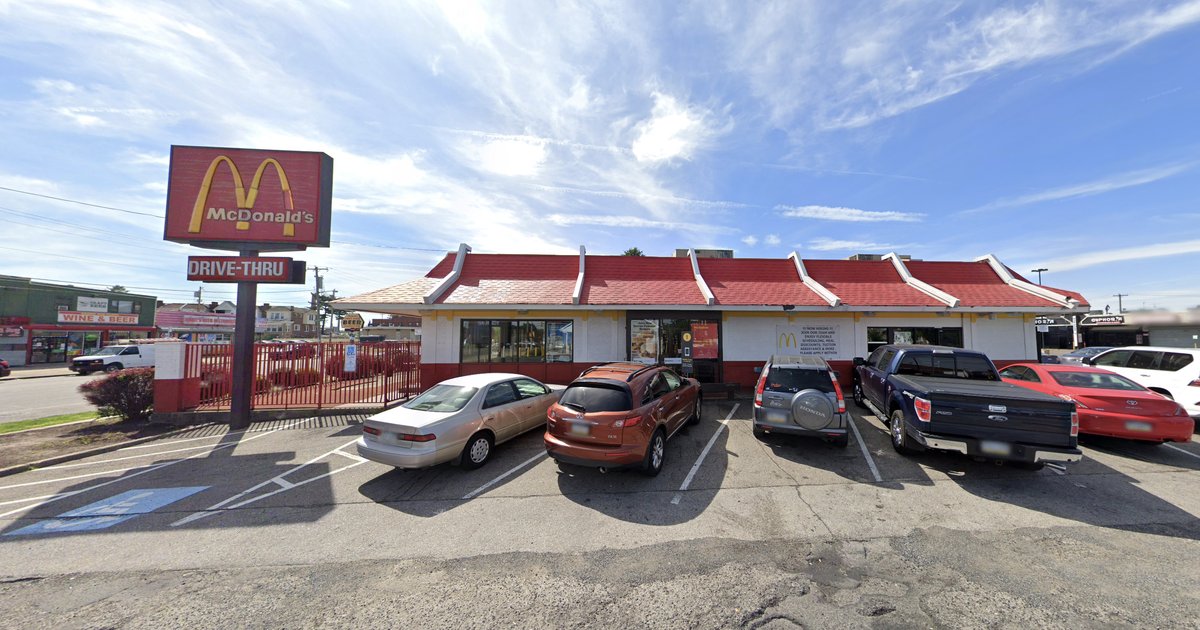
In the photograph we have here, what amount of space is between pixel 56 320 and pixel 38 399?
2808 cm

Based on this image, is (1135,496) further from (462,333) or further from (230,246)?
(230,246)

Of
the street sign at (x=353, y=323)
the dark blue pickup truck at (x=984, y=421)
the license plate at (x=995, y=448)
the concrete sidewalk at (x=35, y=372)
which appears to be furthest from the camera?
the concrete sidewalk at (x=35, y=372)

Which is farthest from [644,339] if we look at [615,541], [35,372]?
[35,372]

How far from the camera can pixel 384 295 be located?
12.1 m

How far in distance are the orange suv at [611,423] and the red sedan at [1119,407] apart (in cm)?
731

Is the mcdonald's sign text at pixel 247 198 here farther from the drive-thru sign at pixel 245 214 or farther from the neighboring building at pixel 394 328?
the neighboring building at pixel 394 328

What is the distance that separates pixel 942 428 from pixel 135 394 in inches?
674

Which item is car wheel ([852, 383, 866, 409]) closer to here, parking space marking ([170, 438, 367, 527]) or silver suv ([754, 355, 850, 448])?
silver suv ([754, 355, 850, 448])

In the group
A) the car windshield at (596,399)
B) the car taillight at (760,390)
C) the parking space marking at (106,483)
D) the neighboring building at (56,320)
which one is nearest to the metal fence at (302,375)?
the parking space marking at (106,483)

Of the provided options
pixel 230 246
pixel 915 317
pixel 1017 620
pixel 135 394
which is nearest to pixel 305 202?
pixel 230 246

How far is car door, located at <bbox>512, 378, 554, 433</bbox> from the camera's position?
Result: 7.86m

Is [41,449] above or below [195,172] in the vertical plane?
below

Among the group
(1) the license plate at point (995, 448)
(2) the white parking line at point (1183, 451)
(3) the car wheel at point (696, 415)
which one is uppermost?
(1) the license plate at point (995, 448)

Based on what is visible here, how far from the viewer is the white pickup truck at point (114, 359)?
923 inches
